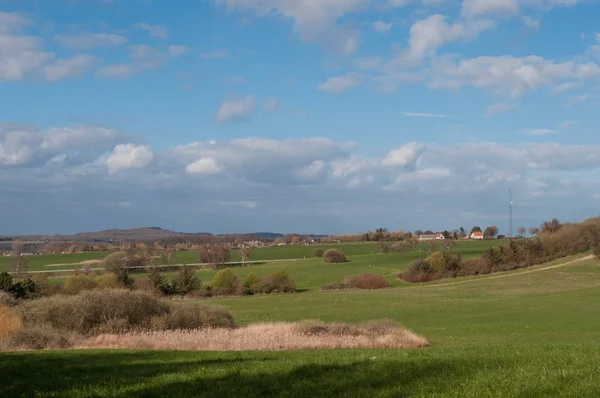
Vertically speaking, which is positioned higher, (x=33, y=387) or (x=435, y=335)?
(x=33, y=387)

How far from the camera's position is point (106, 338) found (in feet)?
88.4

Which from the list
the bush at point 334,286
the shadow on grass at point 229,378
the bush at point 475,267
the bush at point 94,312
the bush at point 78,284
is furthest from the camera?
the bush at point 475,267

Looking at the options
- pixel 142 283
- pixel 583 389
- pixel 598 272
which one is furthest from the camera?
pixel 598 272

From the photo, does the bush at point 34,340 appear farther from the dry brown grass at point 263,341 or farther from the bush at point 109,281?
the bush at point 109,281

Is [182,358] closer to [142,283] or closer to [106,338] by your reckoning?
[106,338]

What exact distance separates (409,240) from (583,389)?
5966 inches

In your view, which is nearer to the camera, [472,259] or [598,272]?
[598,272]

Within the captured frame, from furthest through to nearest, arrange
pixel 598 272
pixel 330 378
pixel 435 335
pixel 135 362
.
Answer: pixel 598 272 → pixel 435 335 → pixel 135 362 → pixel 330 378

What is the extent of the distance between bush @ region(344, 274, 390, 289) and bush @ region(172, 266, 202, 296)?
949 inches

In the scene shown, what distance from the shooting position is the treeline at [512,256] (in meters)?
101

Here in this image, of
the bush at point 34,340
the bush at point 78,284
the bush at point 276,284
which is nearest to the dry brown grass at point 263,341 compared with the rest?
the bush at point 34,340

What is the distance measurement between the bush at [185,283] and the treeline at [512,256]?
3545cm

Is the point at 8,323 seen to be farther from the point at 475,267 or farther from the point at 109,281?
the point at 475,267

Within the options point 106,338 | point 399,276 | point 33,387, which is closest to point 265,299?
point 399,276
